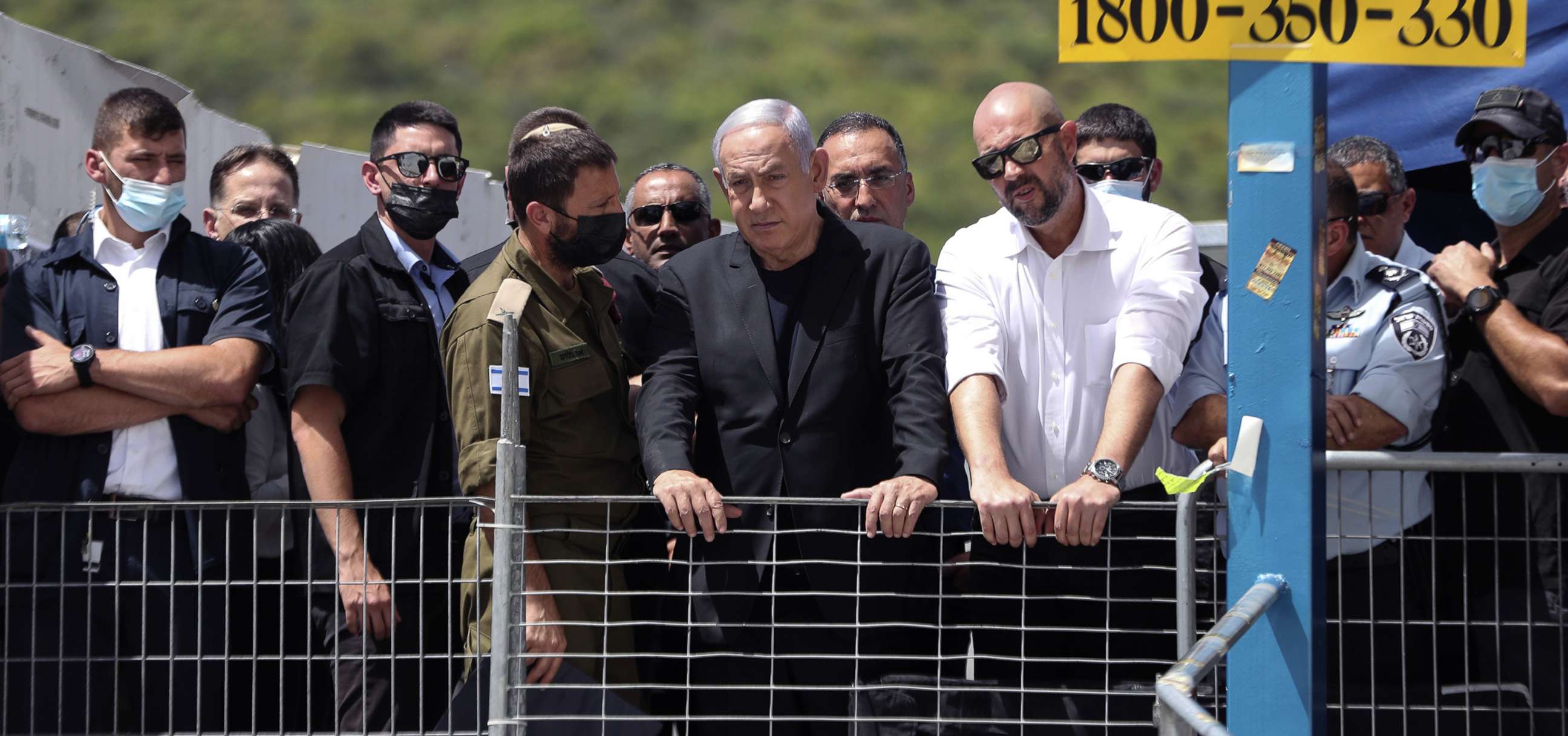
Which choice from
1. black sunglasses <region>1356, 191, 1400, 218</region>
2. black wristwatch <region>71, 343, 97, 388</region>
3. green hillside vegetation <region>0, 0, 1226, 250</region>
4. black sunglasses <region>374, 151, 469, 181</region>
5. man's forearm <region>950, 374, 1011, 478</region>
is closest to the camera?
man's forearm <region>950, 374, 1011, 478</region>

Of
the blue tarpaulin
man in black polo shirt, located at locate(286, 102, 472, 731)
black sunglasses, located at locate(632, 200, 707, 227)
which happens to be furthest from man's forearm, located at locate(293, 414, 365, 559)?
the blue tarpaulin

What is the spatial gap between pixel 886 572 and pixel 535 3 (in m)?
52.2

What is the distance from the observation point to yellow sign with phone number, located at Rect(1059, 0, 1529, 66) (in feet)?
10.4

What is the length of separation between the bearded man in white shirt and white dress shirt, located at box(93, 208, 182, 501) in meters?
2.10

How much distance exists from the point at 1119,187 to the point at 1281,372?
7.27 feet

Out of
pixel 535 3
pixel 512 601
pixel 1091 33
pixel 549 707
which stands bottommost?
pixel 549 707

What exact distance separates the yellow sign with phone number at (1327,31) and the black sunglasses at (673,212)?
2.40 metres

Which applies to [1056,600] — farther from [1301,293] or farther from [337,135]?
[337,135]

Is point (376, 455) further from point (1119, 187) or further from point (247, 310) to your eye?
point (1119, 187)

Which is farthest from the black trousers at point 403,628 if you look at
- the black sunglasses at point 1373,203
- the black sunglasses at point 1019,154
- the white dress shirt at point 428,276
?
the black sunglasses at point 1373,203

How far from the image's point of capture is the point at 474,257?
5031 millimetres

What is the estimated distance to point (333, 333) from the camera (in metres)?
4.31

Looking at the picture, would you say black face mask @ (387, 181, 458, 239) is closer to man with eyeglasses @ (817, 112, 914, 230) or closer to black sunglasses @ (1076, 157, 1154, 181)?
man with eyeglasses @ (817, 112, 914, 230)

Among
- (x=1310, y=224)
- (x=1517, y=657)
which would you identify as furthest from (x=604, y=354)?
(x=1517, y=657)
